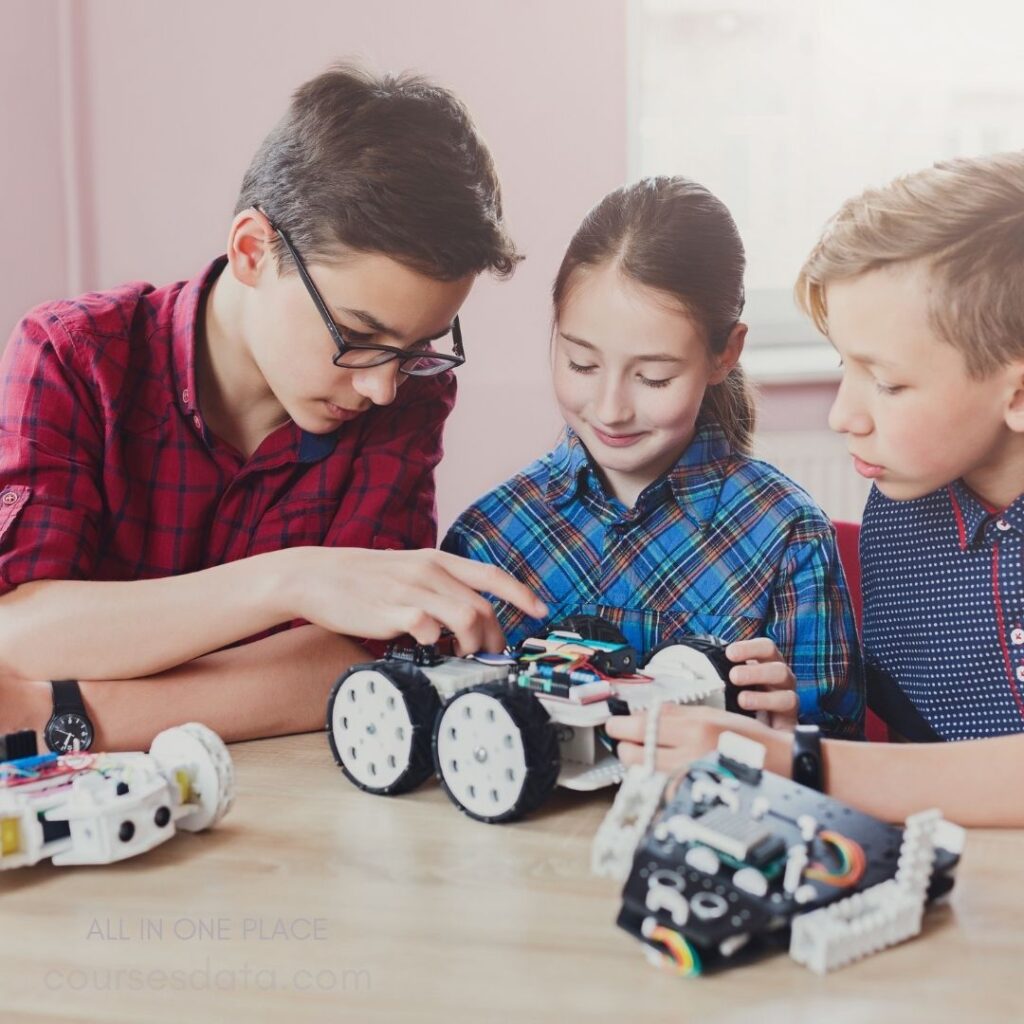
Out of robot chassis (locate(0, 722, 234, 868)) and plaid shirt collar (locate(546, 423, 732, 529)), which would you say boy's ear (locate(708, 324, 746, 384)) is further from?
robot chassis (locate(0, 722, 234, 868))

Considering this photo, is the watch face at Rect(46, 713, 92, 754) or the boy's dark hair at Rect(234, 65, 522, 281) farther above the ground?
the boy's dark hair at Rect(234, 65, 522, 281)

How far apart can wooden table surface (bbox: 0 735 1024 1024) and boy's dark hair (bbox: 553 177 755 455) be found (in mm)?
631

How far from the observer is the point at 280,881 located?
75 centimetres

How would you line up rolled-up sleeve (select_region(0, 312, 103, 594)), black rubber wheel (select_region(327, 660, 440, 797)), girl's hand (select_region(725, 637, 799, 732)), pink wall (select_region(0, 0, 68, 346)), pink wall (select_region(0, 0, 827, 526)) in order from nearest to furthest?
black rubber wheel (select_region(327, 660, 440, 797)), girl's hand (select_region(725, 637, 799, 732)), rolled-up sleeve (select_region(0, 312, 103, 594)), pink wall (select_region(0, 0, 68, 346)), pink wall (select_region(0, 0, 827, 526))

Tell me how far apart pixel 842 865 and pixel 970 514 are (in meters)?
0.65

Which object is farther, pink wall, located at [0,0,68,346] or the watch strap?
pink wall, located at [0,0,68,346]

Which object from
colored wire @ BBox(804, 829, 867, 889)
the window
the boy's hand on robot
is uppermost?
the window

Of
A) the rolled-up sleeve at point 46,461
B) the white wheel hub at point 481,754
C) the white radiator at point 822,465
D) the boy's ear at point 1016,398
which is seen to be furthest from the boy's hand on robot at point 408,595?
the white radiator at point 822,465

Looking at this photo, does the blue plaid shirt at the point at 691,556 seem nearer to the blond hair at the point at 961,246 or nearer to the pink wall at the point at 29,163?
the blond hair at the point at 961,246

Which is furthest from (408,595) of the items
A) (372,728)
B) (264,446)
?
(264,446)

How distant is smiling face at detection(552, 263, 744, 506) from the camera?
127 centimetres

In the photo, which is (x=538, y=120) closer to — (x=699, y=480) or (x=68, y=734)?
(x=699, y=480)

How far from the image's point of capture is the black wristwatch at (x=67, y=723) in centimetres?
101

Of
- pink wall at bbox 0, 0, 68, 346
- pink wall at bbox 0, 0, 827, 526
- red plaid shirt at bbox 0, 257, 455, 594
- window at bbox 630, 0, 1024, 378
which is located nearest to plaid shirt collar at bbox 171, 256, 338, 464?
red plaid shirt at bbox 0, 257, 455, 594
